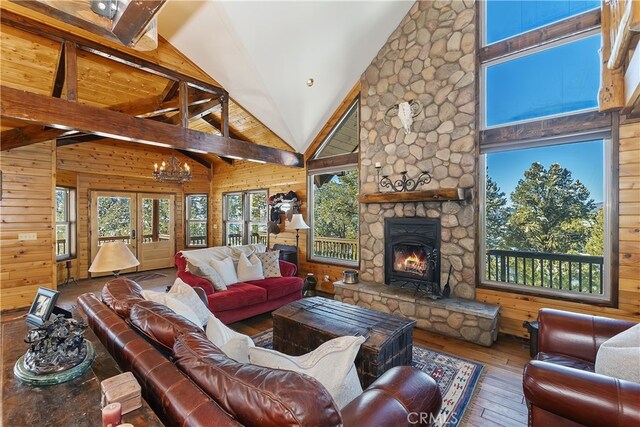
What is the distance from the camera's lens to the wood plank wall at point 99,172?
622 centimetres

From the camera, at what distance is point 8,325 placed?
6.61 ft

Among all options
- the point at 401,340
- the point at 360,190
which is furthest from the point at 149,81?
the point at 401,340

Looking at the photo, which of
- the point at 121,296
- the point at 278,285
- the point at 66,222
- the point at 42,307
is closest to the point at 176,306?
the point at 121,296

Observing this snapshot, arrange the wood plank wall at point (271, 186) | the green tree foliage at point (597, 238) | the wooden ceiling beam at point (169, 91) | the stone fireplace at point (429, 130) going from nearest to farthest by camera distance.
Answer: the green tree foliage at point (597, 238)
the stone fireplace at point (429, 130)
the wooden ceiling beam at point (169, 91)
the wood plank wall at point (271, 186)

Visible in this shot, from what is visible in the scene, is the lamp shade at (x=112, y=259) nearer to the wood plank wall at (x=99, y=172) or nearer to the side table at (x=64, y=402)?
the side table at (x=64, y=402)

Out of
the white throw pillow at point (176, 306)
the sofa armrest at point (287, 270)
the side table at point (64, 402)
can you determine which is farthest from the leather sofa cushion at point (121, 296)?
the sofa armrest at point (287, 270)

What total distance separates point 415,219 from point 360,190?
3.69ft

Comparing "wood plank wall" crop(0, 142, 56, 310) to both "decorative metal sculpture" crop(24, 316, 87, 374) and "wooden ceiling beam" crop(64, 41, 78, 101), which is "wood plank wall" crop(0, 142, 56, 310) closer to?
"wooden ceiling beam" crop(64, 41, 78, 101)

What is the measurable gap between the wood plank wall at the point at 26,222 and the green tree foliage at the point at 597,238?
25.7 ft

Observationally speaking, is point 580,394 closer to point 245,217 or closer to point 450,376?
point 450,376

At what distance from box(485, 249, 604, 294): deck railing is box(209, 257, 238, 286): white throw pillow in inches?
138

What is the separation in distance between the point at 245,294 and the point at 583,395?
129 inches

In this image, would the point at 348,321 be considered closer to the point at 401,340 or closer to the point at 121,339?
the point at 401,340

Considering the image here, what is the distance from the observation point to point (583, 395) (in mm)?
1303
